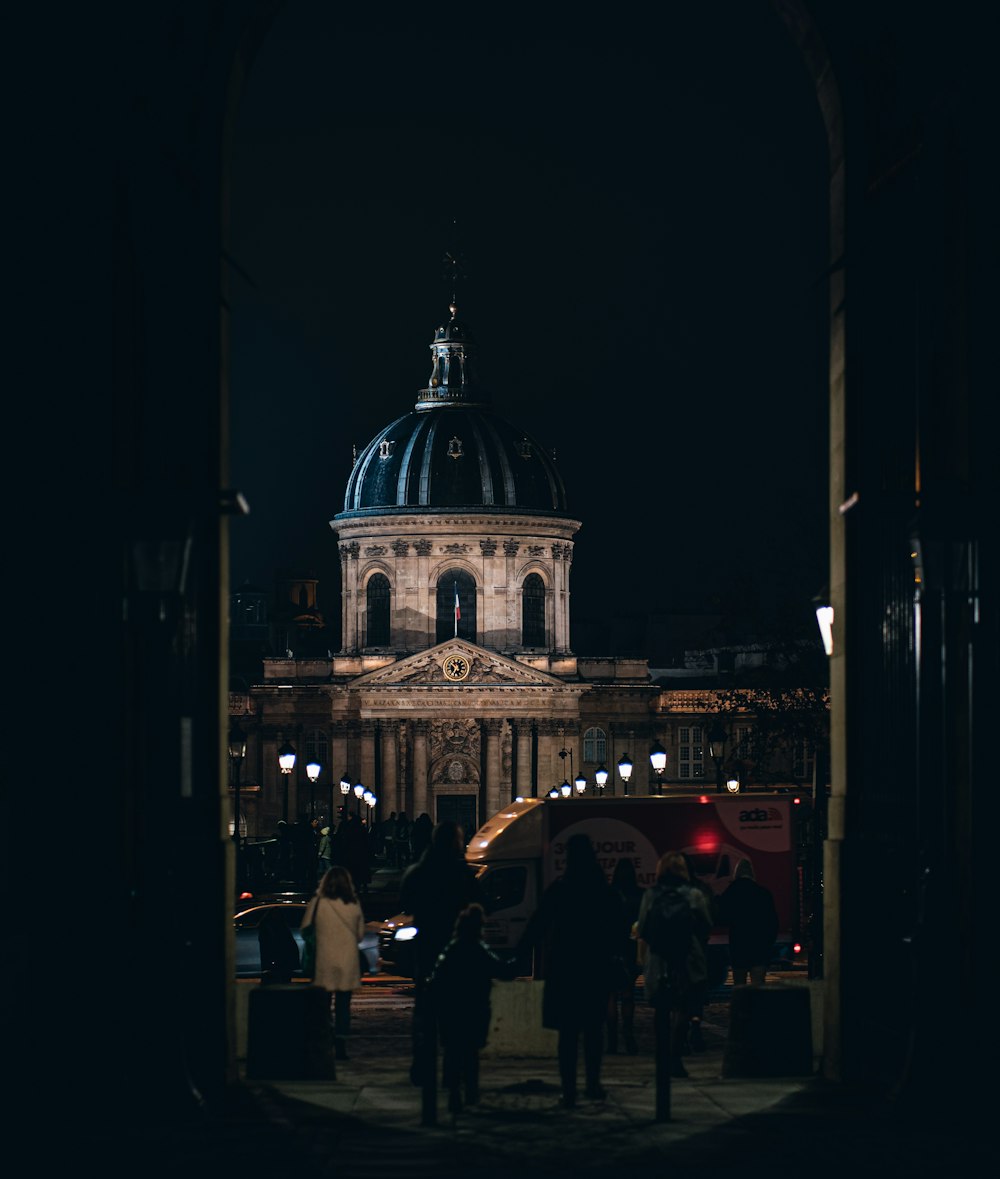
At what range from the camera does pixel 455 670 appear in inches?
4781

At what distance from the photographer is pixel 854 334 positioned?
55.2 ft

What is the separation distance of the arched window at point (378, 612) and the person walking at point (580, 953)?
366 feet

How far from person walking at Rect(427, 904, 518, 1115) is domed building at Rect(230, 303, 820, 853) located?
98.9m

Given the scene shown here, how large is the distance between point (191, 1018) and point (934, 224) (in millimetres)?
6740

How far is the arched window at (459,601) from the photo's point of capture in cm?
12706

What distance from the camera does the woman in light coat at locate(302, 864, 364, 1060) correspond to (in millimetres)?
18969

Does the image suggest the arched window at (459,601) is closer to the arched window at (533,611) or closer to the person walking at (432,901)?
the arched window at (533,611)

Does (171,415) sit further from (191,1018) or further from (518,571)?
(518,571)

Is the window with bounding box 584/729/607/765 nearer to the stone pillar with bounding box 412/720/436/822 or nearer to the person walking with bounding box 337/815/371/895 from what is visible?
the stone pillar with bounding box 412/720/436/822

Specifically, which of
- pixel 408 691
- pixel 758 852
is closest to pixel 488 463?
pixel 408 691

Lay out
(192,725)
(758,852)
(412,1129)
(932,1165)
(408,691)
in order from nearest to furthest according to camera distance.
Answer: (932,1165)
(412,1129)
(192,725)
(758,852)
(408,691)

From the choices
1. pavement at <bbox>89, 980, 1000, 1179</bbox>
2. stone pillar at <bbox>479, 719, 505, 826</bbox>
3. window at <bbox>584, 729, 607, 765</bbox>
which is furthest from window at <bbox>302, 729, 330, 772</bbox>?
pavement at <bbox>89, 980, 1000, 1179</bbox>

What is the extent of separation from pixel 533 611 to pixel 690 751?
11.9 metres

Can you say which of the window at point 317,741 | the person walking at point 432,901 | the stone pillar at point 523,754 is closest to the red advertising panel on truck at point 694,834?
the person walking at point 432,901
